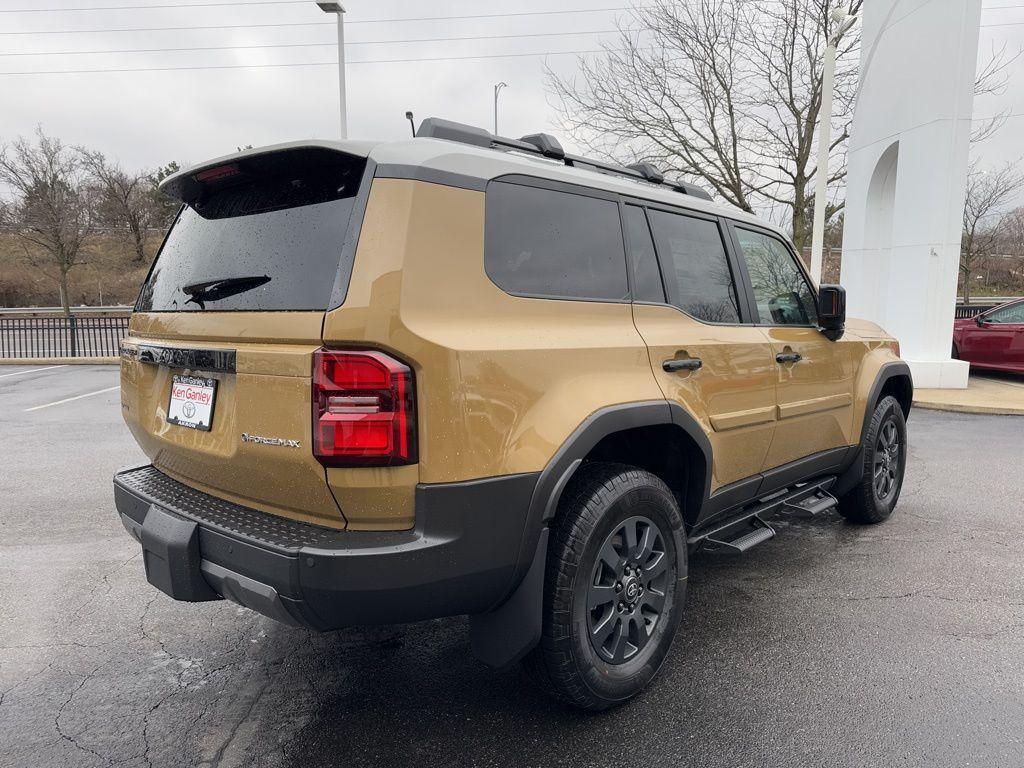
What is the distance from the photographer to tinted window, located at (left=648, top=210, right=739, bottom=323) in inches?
115

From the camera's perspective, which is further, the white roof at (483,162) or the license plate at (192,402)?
the license plate at (192,402)

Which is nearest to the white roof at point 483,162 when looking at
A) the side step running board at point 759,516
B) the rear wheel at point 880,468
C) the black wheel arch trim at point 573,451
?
the black wheel arch trim at point 573,451

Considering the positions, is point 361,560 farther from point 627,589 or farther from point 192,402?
point 627,589

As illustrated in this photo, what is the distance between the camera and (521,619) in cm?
218

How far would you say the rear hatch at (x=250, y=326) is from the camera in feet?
6.55

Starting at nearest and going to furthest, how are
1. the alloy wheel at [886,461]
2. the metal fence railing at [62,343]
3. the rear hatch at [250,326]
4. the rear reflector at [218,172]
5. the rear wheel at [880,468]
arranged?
the rear hatch at [250,326] < the rear reflector at [218,172] < the rear wheel at [880,468] < the alloy wheel at [886,461] < the metal fence railing at [62,343]

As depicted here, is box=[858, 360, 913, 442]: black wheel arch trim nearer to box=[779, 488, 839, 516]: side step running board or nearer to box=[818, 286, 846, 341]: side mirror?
box=[779, 488, 839, 516]: side step running board

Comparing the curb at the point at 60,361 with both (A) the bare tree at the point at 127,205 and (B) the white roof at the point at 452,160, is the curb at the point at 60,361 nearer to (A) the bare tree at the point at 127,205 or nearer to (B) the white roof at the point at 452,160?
(B) the white roof at the point at 452,160

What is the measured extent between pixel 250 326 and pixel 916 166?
1123 cm

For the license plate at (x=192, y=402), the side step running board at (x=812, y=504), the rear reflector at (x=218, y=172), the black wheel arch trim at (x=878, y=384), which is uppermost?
the rear reflector at (x=218, y=172)

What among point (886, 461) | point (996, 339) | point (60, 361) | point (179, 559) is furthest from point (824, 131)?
point (60, 361)

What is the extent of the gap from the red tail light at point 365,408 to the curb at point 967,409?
987cm

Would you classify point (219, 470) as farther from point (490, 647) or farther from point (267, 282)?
point (490, 647)

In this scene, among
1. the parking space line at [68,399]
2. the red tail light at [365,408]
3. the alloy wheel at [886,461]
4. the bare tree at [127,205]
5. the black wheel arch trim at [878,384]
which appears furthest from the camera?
the bare tree at [127,205]
